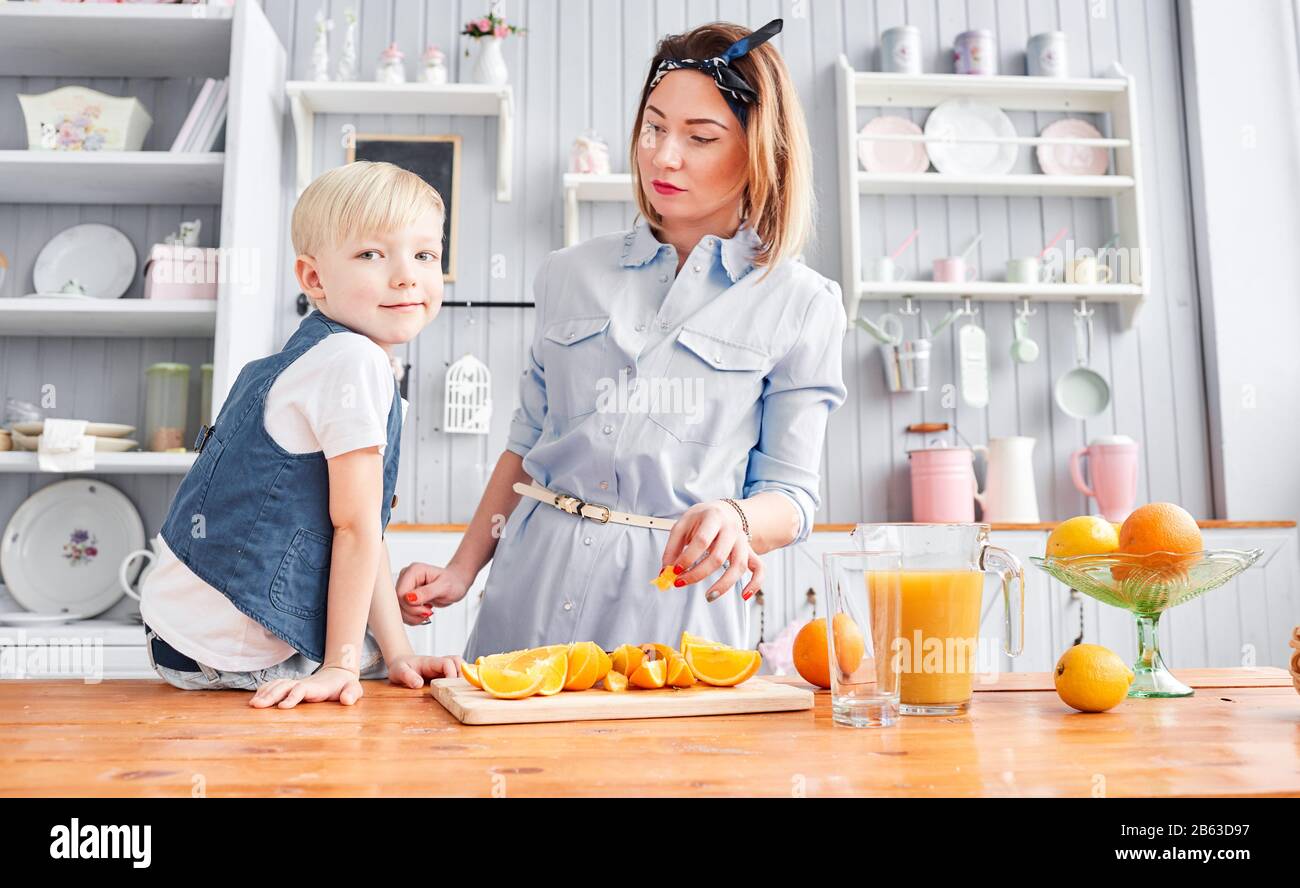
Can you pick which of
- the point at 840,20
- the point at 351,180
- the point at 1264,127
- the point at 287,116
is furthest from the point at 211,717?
the point at 1264,127

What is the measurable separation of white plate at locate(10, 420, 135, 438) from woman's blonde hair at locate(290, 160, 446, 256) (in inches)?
75.3

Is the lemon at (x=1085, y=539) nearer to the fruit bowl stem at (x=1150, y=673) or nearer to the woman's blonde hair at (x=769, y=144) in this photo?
the fruit bowl stem at (x=1150, y=673)

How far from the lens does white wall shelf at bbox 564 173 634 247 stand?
300 centimetres

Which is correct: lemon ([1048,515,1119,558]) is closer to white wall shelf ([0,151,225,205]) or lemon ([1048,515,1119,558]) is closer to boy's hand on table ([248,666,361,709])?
boy's hand on table ([248,666,361,709])

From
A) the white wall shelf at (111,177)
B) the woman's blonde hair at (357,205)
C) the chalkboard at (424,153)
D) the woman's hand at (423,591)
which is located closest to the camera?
the woman's blonde hair at (357,205)

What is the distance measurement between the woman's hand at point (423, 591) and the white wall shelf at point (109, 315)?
1.79 metres

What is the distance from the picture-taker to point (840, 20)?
329cm

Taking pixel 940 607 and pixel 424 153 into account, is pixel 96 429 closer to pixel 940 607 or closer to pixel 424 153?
pixel 424 153

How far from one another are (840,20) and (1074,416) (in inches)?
57.1

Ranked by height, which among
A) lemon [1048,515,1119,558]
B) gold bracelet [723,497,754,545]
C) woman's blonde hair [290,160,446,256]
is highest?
woman's blonde hair [290,160,446,256]

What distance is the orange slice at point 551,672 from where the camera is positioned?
0.83 metres

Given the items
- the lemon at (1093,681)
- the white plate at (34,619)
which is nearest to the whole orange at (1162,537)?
the lemon at (1093,681)

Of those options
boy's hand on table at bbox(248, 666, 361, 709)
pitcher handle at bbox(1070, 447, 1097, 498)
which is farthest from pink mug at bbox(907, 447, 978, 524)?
boy's hand on table at bbox(248, 666, 361, 709)
